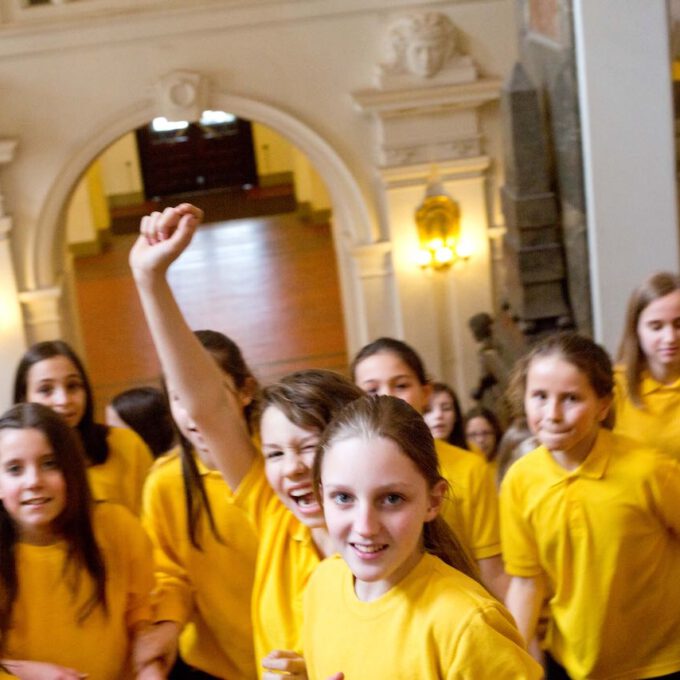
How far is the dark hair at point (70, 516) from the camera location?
11.5ft

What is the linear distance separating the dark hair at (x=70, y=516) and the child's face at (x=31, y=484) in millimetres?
16

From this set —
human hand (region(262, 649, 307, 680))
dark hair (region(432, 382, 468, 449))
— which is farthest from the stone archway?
human hand (region(262, 649, 307, 680))

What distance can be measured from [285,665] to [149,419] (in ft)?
11.3

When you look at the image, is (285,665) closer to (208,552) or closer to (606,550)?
(208,552)

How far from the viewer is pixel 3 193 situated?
13.4m

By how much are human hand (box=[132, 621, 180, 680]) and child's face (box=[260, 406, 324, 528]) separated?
66 centimetres

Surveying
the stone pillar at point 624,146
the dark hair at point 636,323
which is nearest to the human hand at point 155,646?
the dark hair at point 636,323

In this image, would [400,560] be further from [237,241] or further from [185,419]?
[237,241]

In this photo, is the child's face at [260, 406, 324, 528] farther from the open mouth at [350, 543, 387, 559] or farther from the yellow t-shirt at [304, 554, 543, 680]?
the open mouth at [350, 543, 387, 559]

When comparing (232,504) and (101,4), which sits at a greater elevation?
(101,4)

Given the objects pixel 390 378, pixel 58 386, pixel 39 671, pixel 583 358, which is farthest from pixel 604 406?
pixel 58 386

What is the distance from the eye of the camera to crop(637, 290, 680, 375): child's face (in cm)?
443

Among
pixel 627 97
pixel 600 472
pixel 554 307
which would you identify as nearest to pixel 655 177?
pixel 627 97

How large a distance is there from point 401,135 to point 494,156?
3.34ft
